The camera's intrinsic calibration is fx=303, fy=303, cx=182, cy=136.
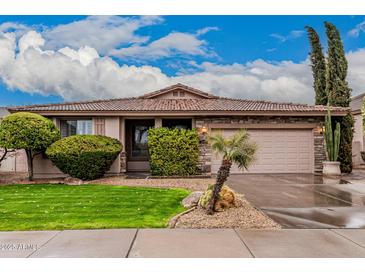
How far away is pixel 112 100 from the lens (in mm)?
17562

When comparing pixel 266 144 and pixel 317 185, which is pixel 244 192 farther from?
pixel 266 144

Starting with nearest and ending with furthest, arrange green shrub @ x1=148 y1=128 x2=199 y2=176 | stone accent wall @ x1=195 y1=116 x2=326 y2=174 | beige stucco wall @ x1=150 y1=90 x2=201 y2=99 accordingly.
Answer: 1. green shrub @ x1=148 y1=128 x2=199 y2=176
2. stone accent wall @ x1=195 y1=116 x2=326 y2=174
3. beige stucco wall @ x1=150 y1=90 x2=201 y2=99

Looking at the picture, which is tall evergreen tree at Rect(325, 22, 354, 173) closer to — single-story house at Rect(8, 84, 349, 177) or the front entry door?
single-story house at Rect(8, 84, 349, 177)

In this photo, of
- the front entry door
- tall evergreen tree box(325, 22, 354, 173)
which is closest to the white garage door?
tall evergreen tree box(325, 22, 354, 173)

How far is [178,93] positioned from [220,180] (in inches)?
502

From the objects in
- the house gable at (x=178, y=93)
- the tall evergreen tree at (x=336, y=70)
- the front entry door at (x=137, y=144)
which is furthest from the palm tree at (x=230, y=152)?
the tall evergreen tree at (x=336, y=70)

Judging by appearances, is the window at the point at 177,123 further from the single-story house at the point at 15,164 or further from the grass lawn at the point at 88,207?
the single-story house at the point at 15,164

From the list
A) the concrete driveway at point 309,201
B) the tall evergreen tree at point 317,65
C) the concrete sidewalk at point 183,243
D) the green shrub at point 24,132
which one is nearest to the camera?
the concrete sidewalk at point 183,243

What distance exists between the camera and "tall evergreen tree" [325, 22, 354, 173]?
619 inches

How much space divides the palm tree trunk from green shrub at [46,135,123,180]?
7.24 m

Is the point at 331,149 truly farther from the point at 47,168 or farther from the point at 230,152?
the point at 47,168

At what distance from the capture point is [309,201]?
8.00 m

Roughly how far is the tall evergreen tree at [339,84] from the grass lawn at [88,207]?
10281mm

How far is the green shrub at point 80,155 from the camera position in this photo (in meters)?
12.2
